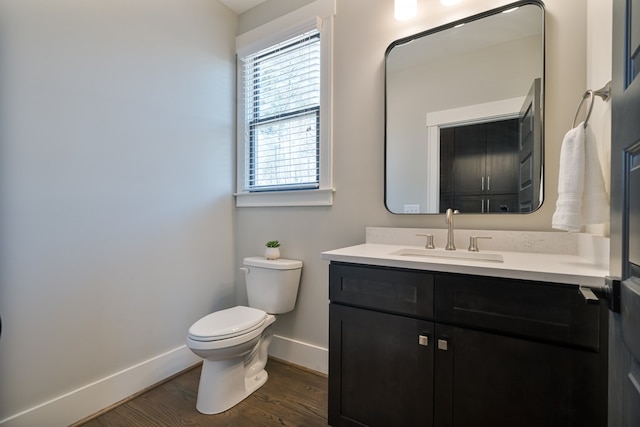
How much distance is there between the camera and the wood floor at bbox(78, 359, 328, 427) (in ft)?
4.88

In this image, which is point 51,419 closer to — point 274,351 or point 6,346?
point 6,346

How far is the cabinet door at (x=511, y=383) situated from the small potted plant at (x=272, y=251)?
4.02 feet

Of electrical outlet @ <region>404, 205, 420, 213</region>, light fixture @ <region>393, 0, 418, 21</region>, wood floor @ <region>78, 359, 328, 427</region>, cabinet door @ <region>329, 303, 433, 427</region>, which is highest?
light fixture @ <region>393, 0, 418, 21</region>

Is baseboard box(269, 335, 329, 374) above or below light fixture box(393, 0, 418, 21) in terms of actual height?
below

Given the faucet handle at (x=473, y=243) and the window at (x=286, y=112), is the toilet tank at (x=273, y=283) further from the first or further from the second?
the faucet handle at (x=473, y=243)

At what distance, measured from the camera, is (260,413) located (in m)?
1.56

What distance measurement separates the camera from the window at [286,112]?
6.46ft

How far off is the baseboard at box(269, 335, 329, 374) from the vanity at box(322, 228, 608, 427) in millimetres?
589

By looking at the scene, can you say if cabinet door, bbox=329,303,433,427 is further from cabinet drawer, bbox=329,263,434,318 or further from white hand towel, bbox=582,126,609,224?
white hand towel, bbox=582,126,609,224

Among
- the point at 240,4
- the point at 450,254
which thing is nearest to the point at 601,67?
the point at 450,254

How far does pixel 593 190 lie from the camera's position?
3.30 feet

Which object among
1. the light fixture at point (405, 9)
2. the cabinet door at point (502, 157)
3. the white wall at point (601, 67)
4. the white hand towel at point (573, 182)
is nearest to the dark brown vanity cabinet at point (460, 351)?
the white hand towel at point (573, 182)

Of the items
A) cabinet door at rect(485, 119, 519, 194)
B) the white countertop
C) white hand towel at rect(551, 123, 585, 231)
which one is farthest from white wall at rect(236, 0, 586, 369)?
white hand towel at rect(551, 123, 585, 231)

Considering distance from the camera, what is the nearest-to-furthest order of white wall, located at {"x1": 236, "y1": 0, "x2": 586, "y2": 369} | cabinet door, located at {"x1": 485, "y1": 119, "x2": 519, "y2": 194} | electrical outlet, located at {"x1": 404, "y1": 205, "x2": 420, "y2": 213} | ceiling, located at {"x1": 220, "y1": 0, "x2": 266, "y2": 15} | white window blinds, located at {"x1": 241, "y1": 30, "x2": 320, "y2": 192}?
white wall, located at {"x1": 236, "y1": 0, "x2": 586, "y2": 369}, cabinet door, located at {"x1": 485, "y1": 119, "x2": 519, "y2": 194}, electrical outlet, located at {"x1": 404, "y1": 205, "x2": 420, "y2": 213}, white window blinds, located at {"x1": 241, "y1": 30, "x2": 320, "y2": 192}, ceiling, located at {"x1": 220, "y1": 0, "x2": 266, "y2": 15}
